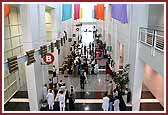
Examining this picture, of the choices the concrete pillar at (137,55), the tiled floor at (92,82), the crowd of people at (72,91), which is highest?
the concrete pillar at (137,55)

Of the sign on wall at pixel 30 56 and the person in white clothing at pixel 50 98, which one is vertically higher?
the sign on wall at pixel 30 56

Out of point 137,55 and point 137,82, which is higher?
point 137,55

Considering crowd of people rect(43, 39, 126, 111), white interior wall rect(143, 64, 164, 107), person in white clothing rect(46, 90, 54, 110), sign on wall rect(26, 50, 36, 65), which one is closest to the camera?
sign on wall rect(26, 50, 36, 65)

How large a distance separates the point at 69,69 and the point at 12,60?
10.2 m

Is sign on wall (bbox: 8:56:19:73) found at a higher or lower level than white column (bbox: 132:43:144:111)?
higher

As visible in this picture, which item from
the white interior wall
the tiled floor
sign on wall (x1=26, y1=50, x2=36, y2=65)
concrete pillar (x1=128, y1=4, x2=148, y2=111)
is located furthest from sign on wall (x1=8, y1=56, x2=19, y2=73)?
the white interior wall

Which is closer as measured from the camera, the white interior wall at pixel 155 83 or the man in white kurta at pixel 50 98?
the man in white kurta at pixel 50 98

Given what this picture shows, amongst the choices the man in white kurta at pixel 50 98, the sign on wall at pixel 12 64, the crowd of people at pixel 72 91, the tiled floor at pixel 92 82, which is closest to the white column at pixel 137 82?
the crowd of people at pixel 72 91

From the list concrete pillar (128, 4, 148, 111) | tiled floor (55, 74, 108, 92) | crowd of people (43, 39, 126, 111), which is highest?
concrete pillar (128, 4, 148, 111)

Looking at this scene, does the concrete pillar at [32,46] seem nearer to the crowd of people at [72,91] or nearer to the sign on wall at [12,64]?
Result: the crowd of people at [72,91]

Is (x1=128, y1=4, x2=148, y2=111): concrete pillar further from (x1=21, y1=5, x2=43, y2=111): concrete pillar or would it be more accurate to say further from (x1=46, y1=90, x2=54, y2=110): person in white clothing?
(x1=21, y1=5, x2=43, y2=111): concrete pillar

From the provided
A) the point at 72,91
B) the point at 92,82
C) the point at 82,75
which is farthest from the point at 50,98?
the point at 92,82

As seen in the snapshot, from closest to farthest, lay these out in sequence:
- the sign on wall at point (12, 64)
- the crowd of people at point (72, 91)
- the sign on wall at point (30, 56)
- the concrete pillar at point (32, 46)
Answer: the sign on wall at point (12, 64), the sign on wall at point (30, 56), the concrete pillar at point (32, 46), the crowd of people at point (72, 91)

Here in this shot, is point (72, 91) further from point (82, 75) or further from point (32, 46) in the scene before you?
point (32, 46)
